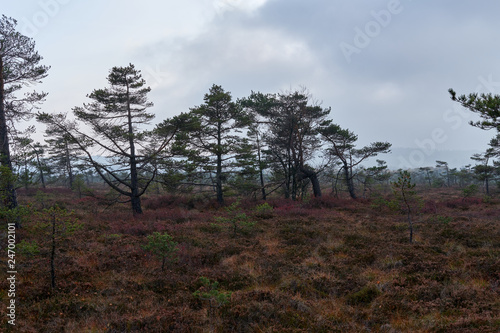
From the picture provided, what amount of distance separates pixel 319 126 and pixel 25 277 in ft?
69.1

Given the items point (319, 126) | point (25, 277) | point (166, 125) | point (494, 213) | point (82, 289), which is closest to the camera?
point (82, 289)

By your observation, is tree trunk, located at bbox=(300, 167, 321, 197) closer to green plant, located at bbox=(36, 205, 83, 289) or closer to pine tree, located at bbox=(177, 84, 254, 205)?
pine tree, located at bbox=(177, 84, 254, 205)

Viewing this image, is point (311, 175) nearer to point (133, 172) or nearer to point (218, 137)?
point (218, 137)

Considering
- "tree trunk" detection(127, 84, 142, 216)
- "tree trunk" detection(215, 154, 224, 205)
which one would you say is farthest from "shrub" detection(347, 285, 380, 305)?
"tree trunk" detection(215, 154, 224, 205)

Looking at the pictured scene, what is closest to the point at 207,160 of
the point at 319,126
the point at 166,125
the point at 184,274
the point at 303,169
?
the point at 166,125

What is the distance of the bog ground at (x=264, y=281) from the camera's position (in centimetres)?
466

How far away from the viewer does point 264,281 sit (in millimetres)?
6652

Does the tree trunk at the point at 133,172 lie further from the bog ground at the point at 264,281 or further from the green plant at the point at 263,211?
the green plant at the point at 263,211

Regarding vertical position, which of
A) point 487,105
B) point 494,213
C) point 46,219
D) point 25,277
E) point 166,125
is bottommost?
point 494,213

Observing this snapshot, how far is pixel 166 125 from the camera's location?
14.5 meters

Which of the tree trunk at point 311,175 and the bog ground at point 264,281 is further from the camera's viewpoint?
the tree trunk at point 311,175

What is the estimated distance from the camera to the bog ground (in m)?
4.66

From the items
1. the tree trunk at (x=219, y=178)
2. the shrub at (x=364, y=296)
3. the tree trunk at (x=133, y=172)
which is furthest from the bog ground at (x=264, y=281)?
the tree trunk at (x=219, y=178)

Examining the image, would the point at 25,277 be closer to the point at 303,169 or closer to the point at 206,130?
the point at 206,130
